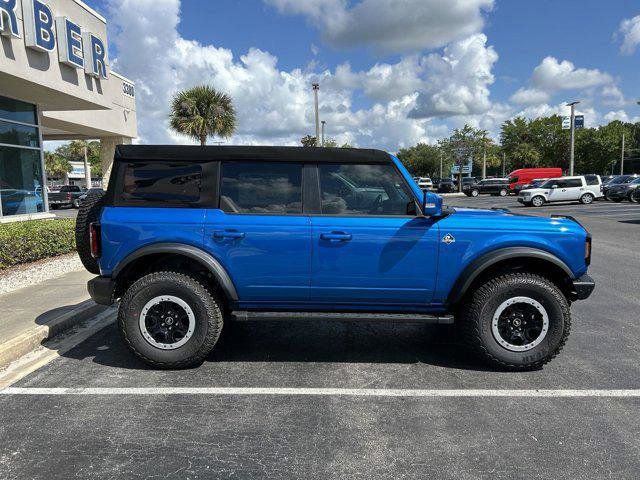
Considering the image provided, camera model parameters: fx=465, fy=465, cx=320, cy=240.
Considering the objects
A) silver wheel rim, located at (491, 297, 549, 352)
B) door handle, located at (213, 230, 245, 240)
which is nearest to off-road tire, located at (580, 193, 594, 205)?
silver wheel rim, located at (491, 297, 549, 352)

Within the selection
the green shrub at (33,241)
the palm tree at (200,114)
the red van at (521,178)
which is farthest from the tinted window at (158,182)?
the red van at (521,178)

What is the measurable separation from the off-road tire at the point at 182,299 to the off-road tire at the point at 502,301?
2.18m

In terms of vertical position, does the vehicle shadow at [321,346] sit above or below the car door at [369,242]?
below

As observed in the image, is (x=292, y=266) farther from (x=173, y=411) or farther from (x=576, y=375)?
(x=576, y=375)

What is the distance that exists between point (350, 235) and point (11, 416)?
2789 mm

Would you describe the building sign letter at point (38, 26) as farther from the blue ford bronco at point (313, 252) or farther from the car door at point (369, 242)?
the car door at point (369, 242)

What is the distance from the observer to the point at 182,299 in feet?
13.0

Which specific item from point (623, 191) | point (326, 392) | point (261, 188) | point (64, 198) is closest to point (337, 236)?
point (261, 188)

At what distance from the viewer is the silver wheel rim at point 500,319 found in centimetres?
389

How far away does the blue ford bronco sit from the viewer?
12.7 feet

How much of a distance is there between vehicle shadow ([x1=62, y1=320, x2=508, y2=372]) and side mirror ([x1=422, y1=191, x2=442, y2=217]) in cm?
123

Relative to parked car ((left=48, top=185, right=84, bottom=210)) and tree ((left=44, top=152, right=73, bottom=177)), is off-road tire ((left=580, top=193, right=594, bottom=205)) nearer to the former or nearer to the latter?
parked car ((left=48, top=185, right=84, bottom=210))

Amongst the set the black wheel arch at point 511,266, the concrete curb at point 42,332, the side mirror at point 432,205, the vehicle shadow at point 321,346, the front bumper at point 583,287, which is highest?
the side mirror at point 432,205

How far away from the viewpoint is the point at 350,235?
3848 millimetres
